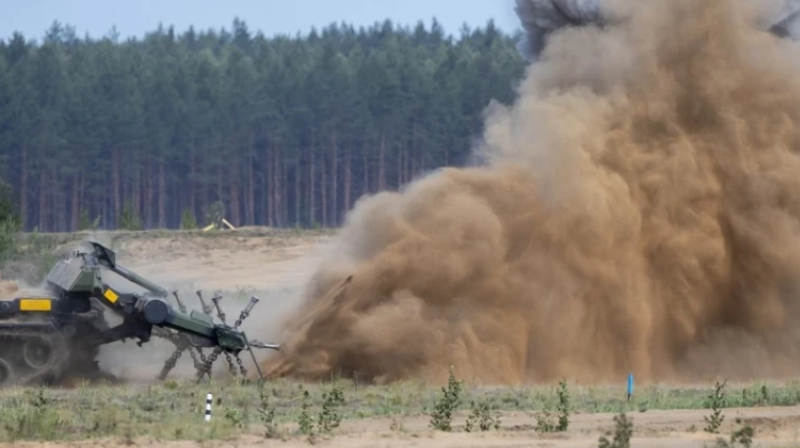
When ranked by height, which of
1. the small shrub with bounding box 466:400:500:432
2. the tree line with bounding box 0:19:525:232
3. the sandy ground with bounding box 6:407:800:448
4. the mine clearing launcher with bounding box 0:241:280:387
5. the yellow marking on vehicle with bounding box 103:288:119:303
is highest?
the tree line with bounding box 0:19:525:232

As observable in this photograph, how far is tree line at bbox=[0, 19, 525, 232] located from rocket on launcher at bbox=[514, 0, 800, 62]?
48.1 metres

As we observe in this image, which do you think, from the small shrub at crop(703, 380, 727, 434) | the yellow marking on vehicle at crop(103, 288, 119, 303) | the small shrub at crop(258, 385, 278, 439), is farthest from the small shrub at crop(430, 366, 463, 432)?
the yellow marking on vehicle at crop(103, 288, 119, 303)

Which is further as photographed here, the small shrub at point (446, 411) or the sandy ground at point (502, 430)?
the small shrub at point (446, 411)

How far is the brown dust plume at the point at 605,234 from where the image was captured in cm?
2691

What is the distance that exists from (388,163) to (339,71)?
7275 millimetres

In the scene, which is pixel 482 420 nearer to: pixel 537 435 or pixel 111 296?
pixel 537 435

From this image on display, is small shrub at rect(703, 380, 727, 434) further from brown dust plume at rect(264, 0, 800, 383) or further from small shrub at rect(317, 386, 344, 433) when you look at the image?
small shrub at rect(317, 386, 344, 433)

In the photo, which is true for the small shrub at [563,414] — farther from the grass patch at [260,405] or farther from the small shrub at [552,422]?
the grass patch at [260,405]

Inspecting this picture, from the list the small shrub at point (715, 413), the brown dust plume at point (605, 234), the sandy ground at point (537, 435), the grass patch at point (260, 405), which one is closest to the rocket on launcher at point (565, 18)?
the brown dust plume at point (605, 234)

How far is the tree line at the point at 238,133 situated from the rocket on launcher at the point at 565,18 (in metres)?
48.1

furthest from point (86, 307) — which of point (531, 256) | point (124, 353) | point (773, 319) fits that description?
point (773, 319)

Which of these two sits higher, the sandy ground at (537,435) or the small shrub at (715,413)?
the small shrub at (715,413)

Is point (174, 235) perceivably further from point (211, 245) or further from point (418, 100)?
point (418, 100)

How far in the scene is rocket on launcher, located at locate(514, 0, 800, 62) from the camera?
31.4m
